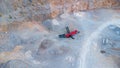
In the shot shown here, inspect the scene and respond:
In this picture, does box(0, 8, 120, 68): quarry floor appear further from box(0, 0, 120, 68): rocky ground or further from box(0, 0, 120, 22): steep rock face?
box(0, 0, 120, 22): steep rock face

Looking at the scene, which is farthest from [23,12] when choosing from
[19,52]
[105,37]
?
[105,37]

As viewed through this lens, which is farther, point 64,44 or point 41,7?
point 41,7

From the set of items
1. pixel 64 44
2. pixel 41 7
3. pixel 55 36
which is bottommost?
pixel 64 44

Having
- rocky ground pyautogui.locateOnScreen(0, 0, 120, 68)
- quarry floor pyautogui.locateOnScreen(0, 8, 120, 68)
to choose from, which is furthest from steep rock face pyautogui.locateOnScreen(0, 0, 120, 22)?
quarry floor pyautogui.locateOnScreen(0, 8, 120, 68)

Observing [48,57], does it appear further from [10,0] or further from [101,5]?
[101,5]

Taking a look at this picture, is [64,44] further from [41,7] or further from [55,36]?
[41,7]

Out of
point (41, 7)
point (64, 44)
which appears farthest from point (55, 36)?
point (41, 7)

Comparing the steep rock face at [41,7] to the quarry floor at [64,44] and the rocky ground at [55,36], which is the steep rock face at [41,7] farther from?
the quarry floor at [64,44]

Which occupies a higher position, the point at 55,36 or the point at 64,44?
the point at 55,36
